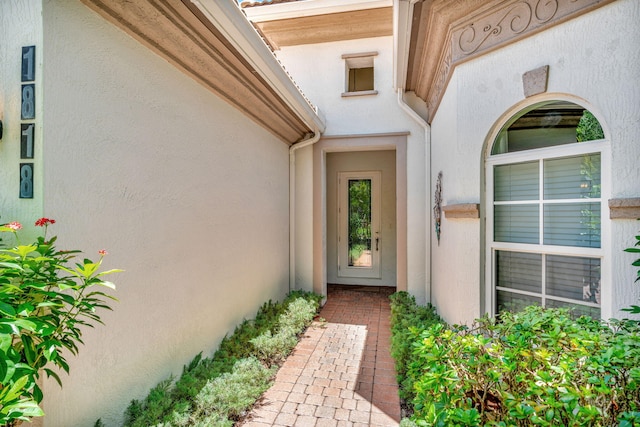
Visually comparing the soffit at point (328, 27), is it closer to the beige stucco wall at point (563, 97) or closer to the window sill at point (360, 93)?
the window sill at point (360, 93)

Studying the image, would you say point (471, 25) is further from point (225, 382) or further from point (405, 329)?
point (225, 382)

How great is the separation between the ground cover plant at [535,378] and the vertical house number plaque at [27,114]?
8.84ft

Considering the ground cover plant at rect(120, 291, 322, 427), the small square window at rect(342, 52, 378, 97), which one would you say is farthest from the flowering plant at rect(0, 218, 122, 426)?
the small square window at rect(342, 52, 378, 97)

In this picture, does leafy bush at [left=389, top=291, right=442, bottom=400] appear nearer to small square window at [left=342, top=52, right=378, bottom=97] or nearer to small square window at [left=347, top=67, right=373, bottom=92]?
small square window at [left=342, top=52, right=378, bottom=97]

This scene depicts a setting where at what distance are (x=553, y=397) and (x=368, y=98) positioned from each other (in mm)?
6169

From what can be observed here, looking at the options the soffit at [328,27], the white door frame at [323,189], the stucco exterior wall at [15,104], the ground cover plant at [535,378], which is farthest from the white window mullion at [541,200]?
the soffit at [328,27]

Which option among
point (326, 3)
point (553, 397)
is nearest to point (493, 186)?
point (553, 397)

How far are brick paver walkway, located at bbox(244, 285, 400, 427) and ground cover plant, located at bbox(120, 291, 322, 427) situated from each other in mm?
197

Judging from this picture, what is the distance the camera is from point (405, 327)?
482cm

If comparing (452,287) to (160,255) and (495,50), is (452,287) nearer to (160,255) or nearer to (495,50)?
(495,50)

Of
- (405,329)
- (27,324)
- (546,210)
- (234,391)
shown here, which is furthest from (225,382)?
(546,210)

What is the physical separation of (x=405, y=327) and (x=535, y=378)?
3379 mm

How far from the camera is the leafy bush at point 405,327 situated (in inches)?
140

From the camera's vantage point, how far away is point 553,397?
4.68ft
